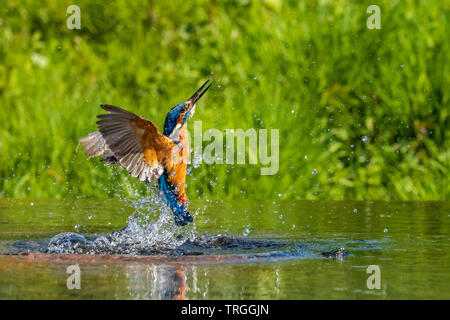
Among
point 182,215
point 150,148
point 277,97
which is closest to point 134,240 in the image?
point 182,215

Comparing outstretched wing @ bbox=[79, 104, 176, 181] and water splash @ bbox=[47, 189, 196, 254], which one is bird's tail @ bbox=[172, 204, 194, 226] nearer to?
water splash @ bbox=[47, 189, 196, 254]

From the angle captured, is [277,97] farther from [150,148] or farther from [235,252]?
[235,252]

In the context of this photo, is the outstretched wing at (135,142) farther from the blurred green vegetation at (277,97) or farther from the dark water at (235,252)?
the blurred green vegetation at (277,97)

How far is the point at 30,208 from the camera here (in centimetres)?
878

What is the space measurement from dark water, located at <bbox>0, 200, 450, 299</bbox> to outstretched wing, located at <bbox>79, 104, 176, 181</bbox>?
540 millimetres

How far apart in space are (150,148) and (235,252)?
0.90 meters

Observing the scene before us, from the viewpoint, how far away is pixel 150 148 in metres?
6.34

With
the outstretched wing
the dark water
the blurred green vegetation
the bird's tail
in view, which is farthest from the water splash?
the blurred green vegetation

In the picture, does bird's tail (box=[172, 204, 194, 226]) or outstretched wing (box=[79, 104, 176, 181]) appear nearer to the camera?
outstretched wing (box=[79, 104, 176, 181])

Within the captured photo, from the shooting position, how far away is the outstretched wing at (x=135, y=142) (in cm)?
605

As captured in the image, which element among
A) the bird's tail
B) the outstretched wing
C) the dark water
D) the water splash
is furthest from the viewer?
the bird's tail

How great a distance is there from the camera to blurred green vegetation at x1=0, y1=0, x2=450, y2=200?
9867mm

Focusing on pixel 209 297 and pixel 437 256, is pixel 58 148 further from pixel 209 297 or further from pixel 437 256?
pixel 209 297

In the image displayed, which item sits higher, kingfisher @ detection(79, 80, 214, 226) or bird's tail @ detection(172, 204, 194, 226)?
kingfisher @ detection(79, 80, 214, 226)
